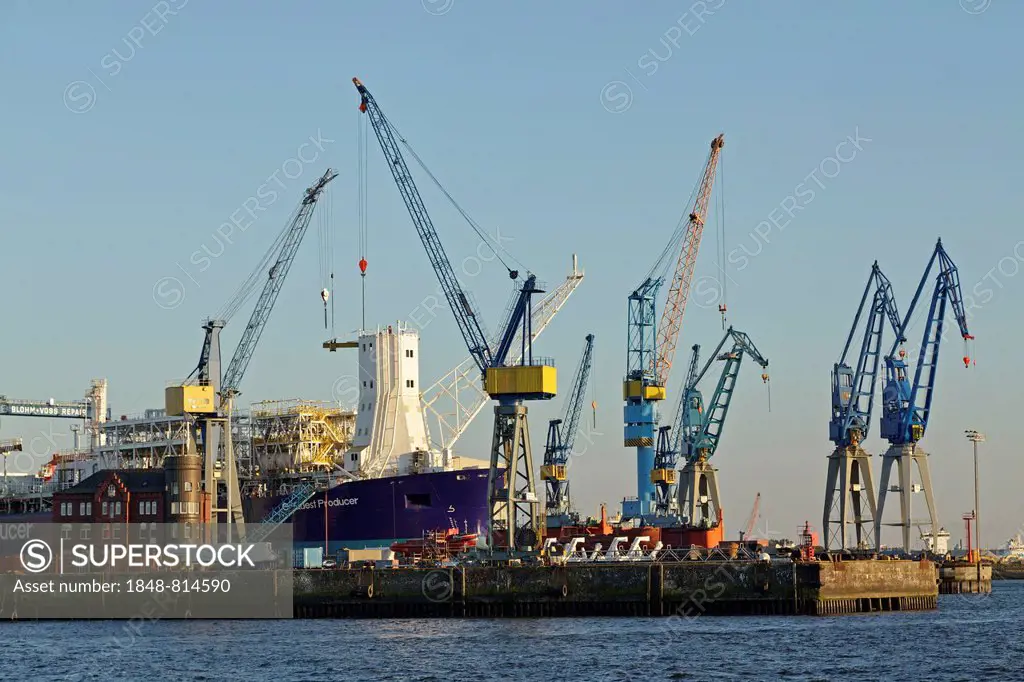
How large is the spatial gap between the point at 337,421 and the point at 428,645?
78794mm

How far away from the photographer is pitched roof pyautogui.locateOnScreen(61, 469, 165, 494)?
135 meters

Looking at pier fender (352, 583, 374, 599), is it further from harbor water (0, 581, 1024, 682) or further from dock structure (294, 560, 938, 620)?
harbor water (0, 581, 1024, 682)

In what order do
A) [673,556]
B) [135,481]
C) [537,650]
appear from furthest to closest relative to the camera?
[135,481]
[673,556]
[537,650]

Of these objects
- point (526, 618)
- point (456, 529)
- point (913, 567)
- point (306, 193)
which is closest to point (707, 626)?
point (526, 618)

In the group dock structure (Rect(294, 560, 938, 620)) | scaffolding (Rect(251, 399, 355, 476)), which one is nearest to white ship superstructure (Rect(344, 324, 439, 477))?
scaffolding (Rect(251, 399, 355, 476))

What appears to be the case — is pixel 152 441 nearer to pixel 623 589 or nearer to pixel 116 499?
pixel 116 499

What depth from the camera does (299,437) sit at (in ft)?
521

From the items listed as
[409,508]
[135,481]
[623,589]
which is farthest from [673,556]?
[135,481]

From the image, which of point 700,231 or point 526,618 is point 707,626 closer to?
point 526,618

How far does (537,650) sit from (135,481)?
6383 cm

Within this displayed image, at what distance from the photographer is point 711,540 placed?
12006cm

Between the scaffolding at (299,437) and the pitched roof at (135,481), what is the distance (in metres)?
21.6

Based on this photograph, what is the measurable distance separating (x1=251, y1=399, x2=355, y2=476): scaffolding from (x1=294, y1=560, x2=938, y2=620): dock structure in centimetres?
4946

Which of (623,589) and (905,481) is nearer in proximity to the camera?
(623,589)
